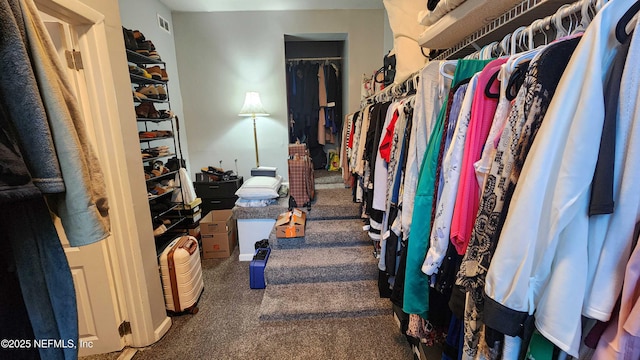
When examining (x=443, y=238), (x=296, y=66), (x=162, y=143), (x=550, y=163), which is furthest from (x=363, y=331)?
(x=296, y=66)

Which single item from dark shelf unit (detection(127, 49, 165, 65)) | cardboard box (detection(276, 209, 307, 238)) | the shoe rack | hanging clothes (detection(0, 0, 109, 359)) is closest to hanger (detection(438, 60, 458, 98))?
hanging clothes (detection(0, 0, 109, 359))

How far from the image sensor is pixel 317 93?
12.9 ft

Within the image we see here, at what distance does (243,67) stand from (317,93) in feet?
3.72

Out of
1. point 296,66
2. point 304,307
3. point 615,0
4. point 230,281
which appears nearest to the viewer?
point 615,0

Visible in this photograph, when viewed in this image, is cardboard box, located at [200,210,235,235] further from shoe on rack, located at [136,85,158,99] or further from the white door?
shoe on rack, located at [136,85,158,99]

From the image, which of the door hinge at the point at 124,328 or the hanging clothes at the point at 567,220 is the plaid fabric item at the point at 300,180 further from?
the hanging clothes at the point at 567,220

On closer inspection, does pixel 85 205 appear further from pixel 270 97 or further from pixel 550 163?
pixel 270 97

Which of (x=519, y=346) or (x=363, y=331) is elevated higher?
(x=519, y=346)

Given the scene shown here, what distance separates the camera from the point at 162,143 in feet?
9.78

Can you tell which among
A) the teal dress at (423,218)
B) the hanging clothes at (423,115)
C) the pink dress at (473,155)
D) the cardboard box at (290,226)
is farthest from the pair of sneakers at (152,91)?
the pink dress at (473,155)

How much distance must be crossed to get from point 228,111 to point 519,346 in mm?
3726

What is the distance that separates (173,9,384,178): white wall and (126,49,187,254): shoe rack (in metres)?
0.83

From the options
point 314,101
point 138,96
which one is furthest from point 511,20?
point 314,101

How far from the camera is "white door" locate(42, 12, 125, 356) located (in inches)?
51.8
